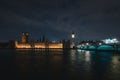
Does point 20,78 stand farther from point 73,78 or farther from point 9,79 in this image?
point 73,78

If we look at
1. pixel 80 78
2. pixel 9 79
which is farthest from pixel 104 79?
pixel 9 79

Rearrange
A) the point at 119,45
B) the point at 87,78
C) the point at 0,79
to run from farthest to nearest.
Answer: the point at 119,45 < the point at 87,78 < the point at 0,79

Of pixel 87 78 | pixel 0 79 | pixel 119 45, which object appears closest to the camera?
pixel 0 79

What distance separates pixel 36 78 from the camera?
18.4 meters

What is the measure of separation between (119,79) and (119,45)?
9641 centimetres

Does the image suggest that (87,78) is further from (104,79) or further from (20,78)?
(20,78)

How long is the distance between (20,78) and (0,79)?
180 centimetres

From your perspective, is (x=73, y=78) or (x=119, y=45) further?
(x=119, y=45)

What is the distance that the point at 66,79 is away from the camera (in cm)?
1800

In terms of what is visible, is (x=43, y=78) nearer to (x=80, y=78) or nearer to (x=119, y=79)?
(x=80, y=78)

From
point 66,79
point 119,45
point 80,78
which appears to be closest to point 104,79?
point 80,78

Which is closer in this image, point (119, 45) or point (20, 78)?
point (20, 78)

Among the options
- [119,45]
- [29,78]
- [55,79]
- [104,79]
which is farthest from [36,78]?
[119,45]

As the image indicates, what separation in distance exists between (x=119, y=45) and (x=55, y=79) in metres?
98.0
